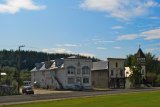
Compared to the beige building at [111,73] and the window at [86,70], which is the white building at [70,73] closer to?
the window at [86,70]

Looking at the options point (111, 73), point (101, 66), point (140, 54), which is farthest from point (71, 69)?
point (140, 54)

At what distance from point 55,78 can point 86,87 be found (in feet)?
30.9

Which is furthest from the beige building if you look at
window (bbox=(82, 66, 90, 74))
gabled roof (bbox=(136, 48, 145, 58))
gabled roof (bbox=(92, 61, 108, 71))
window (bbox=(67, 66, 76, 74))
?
window (bbox=(67, 66, 76, 74))

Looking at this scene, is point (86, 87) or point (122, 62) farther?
point (122, 62)

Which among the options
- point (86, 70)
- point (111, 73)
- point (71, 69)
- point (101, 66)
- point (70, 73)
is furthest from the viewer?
point (101, 66)

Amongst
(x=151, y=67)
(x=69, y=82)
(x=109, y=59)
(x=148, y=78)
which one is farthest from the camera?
(x=151, y=67)

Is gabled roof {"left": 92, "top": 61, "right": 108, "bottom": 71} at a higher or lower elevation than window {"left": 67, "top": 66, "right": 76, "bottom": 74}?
A: higher

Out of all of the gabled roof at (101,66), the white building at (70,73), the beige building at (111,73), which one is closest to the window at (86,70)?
the white building at (70,73)

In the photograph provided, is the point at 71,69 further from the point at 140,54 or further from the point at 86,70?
the point at 140,54

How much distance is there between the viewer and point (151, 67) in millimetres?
171375

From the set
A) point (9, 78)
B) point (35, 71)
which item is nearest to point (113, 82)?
point (35, 71)

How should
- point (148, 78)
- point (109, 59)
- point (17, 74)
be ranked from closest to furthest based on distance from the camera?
1. point (17, 74)
2. point (109, 59)
3. point (148, 78)

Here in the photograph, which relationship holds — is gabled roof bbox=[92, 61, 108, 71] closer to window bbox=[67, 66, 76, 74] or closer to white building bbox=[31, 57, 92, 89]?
white building bbox=[31, 57, 92, 89]

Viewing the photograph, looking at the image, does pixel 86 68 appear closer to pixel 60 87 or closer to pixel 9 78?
pixel 60 87
